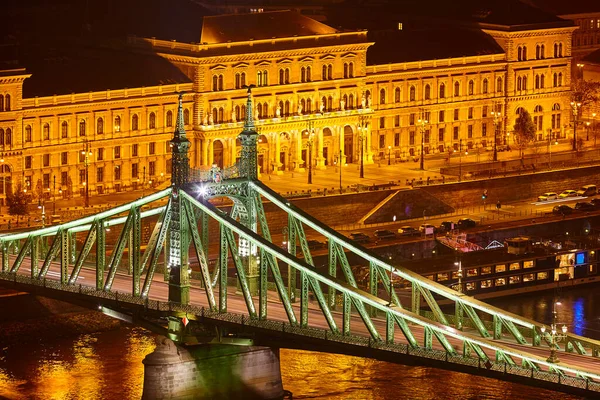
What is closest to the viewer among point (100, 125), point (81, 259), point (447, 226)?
point (81, 259)

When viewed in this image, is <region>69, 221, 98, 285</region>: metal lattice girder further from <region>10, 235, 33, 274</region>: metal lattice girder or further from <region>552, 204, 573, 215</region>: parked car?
<region>552, 204, 573, 215</region>: parked car

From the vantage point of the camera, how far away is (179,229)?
12925 centimetres

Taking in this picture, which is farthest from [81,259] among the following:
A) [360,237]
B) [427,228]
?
[427,228]

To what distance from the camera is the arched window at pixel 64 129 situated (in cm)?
18475

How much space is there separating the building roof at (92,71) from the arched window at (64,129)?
2135 millimetres

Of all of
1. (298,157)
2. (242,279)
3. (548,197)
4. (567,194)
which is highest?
(298,157)

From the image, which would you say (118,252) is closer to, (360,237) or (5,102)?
(360,237)

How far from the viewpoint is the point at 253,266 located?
5221 inches

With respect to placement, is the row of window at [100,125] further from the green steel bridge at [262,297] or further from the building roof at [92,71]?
the green steel bridge at [262,297]

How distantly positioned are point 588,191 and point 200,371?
71.8 meters

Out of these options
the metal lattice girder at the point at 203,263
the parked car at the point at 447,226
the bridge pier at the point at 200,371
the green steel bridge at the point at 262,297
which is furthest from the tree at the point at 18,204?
the metal lattice girder at the point at 203,263

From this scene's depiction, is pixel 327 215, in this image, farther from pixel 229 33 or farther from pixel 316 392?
pixel 316 392

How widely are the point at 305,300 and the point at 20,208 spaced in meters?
50.7

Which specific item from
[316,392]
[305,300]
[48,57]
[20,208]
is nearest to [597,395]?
[305,300]
